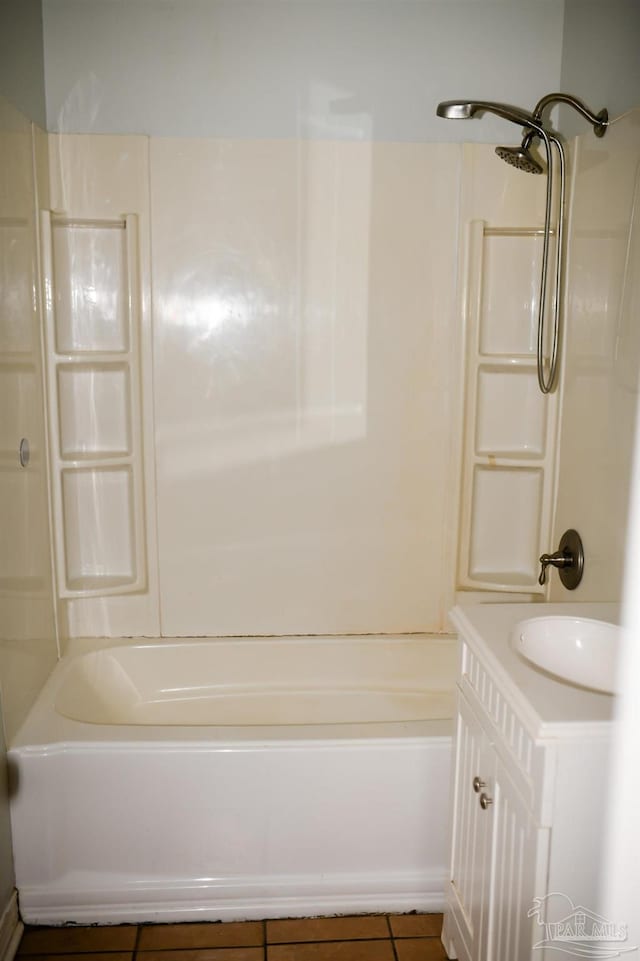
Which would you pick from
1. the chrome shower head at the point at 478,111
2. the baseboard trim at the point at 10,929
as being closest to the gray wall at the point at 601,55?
the chrome shower head at the point at 478,111

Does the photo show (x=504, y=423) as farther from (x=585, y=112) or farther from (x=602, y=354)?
(x=585, y=112)

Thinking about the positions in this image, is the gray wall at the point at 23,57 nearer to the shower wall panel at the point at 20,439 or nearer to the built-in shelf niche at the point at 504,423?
the shower wall panel at the point at 20,439

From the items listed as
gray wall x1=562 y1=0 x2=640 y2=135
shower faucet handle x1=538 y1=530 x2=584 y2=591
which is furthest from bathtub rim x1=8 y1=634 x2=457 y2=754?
gray wall x1=562 y1=0 x2=640 y2=135

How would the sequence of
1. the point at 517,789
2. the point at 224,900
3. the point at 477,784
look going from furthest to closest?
1. the point at 224,900
2. the point at 477,784
3. the point at 517,789

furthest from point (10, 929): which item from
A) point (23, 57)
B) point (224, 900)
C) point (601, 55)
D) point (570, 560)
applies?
point (601, 55)

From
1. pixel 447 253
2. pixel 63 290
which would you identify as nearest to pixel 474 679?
pixel 447 253

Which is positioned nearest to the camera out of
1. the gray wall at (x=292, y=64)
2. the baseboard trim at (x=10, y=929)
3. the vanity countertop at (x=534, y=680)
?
the vanity countertop at (x=534, y=680)

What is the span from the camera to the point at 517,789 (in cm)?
138

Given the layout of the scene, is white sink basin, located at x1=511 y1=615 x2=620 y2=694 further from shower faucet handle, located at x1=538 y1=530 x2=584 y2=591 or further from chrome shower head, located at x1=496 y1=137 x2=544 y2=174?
chrome shower head, located at x1=496 y1=137 x2=544 y2=174

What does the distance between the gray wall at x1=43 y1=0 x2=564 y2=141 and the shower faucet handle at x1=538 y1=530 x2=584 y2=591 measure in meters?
1.25

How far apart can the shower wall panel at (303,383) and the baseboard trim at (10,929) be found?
94 centimetres

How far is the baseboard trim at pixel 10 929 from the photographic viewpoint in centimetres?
191

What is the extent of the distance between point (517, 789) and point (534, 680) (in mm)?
177

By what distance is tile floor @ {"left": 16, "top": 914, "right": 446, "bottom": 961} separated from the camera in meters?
1.94
